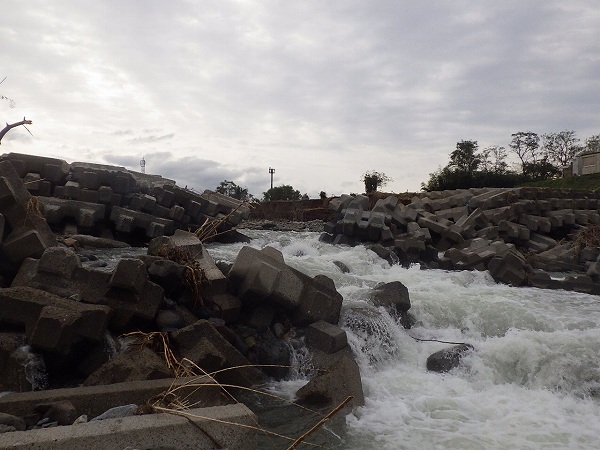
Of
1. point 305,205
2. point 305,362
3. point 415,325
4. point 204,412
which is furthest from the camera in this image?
point 305,205

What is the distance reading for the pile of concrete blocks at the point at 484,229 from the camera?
48.0 ft

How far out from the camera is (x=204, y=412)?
4.02 meters

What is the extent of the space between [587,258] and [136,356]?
49.1ft

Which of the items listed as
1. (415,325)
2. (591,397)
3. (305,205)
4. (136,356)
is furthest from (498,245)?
(305,205)

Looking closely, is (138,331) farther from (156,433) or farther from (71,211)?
(71,211)

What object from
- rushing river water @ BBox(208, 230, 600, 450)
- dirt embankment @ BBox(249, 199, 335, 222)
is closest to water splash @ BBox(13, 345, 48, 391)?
rushing river water @ BBox(208, 230, 600, 450)

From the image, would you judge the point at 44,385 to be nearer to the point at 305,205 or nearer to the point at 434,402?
the point at 434,402

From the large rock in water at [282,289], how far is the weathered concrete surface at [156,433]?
10.0 ft

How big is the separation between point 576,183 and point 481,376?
121 feet

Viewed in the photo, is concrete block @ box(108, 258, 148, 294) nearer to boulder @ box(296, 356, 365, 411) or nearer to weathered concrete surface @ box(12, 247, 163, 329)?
weathered concrete surface @ box(12, 247, 163, 329)

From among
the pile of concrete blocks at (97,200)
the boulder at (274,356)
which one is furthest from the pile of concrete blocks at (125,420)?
the pile of concrete blocks at (97,200)

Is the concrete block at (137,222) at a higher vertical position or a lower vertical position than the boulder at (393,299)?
higher

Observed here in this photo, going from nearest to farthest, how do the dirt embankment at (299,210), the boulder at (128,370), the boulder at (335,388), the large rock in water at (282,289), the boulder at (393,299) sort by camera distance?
the boulder at (128,370)
the boulder at (335,388)
the large rock in water at (282,289)
the boulder at (393,299)
the dirt embankment at (299,210)

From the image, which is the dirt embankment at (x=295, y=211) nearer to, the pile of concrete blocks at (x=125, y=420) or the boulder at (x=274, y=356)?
the boulder at (x=274, y=356)
